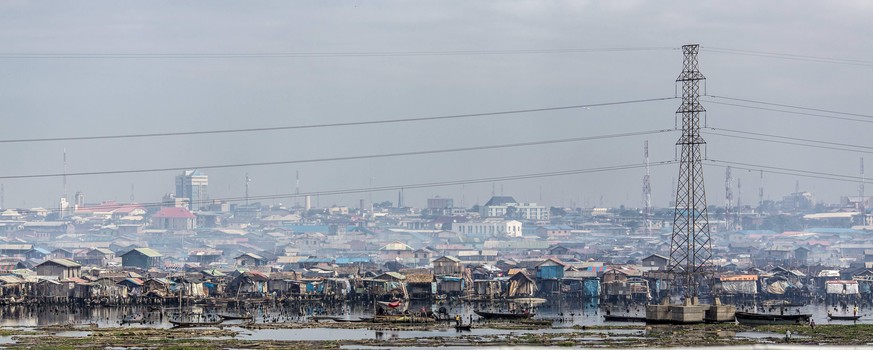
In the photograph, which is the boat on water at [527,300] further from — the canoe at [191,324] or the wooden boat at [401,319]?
the canoe at [191,324]

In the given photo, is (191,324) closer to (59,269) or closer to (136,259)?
(59,269)

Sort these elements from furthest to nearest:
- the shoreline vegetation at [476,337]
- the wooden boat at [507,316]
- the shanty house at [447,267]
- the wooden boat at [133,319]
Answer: the shanty house at [447,267]
the wooden boat at [133,319]
the wooden boat at [507,316]
the shoreline vegetation at [476,337]

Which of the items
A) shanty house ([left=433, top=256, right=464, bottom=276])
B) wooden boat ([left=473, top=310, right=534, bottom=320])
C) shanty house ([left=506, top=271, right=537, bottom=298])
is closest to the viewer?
wooden boat ([left=473, top=310, right=534, bottom=320])

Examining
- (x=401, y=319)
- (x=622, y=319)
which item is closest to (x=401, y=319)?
(x=401, y=319)

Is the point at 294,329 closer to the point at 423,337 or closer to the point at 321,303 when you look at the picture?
the point at 423,337

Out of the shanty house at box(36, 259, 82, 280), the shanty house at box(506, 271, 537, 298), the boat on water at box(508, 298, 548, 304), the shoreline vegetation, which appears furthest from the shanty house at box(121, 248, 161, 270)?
the shoreline vegetation

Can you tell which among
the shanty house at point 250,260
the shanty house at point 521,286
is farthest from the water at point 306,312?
the shanty house at point 250,260

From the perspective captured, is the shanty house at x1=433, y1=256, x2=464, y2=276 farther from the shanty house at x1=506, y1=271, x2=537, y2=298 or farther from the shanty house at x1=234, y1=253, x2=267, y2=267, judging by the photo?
the shanty house at x1=234, y1=253, x2=267, y2=267

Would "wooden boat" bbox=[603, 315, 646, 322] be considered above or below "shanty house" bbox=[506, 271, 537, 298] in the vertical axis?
below
